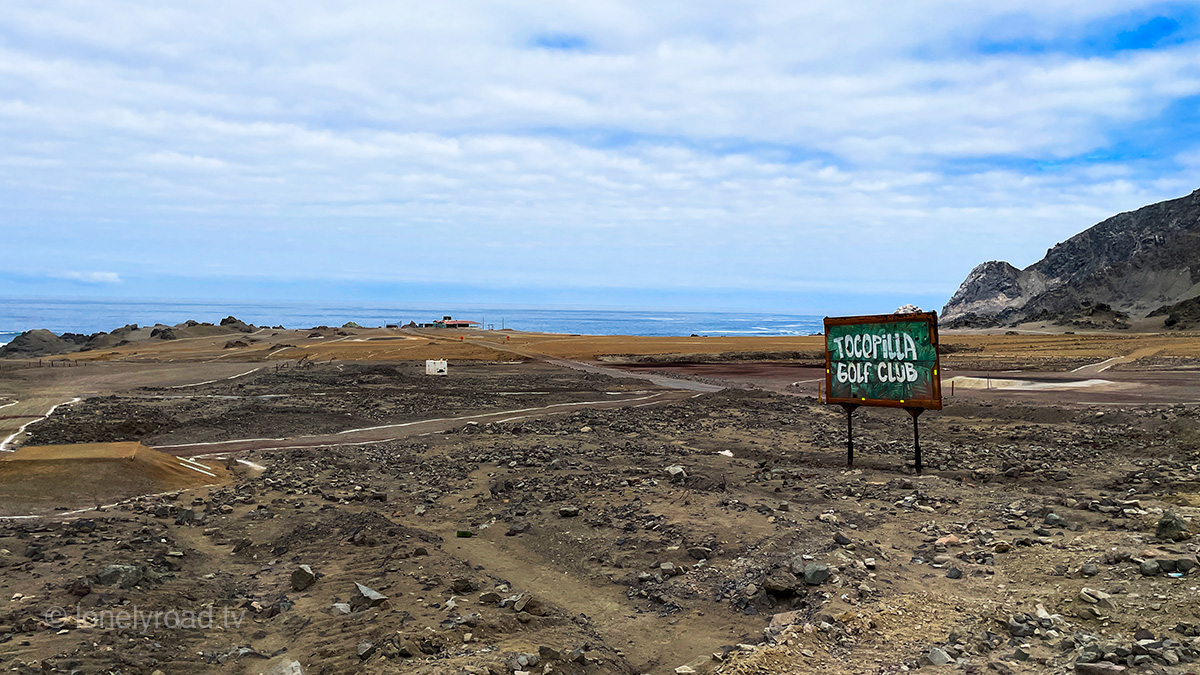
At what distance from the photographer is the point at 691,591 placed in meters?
9.08

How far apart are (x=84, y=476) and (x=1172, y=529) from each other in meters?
18.4

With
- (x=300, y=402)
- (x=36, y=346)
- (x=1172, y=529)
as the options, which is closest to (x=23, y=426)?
(x=300, y=402)

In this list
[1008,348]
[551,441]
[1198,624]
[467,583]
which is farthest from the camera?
[1008,348]

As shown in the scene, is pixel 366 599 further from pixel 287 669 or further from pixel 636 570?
pixel 636 570

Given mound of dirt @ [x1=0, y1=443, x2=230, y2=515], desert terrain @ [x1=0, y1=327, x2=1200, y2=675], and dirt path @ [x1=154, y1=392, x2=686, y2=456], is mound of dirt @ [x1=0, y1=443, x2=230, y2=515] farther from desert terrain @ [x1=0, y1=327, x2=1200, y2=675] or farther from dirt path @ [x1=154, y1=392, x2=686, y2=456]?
dirt path @ [x1=154, y1=392, x2=686, y2=456]

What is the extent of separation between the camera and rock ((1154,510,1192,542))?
8891 millimetres

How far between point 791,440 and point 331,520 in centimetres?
1468

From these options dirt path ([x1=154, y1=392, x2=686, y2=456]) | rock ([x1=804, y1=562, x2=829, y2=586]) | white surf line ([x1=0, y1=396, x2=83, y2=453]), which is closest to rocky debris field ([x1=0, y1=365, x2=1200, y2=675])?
rock ([x1=804, y1=562, x2=829, y2=586])

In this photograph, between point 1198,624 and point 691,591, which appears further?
point 691,591

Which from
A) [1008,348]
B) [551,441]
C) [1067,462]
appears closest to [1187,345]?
[1008,348]

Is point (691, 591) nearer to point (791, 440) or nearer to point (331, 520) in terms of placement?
point (331, 520)

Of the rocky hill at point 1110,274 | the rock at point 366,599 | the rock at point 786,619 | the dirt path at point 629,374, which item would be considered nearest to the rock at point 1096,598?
the rock at point 786,619

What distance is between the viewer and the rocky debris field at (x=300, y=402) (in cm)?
2525

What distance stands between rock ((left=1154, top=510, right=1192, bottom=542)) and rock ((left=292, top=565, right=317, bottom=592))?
11070 millimetres
